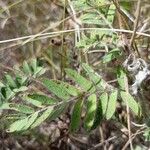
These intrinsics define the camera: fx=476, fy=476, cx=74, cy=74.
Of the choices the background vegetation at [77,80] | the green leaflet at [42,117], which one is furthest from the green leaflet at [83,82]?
the green leaflet at [42,117]

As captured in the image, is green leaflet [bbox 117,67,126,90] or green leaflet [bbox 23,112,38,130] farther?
green leaflet [bbox 117,67,126,90]

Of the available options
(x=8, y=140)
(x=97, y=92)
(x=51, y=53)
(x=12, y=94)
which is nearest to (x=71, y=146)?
(x=8, y=140)

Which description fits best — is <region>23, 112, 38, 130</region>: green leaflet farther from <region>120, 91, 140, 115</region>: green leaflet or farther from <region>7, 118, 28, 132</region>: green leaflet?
<region>120, 91, 140, 115</region>: green leaflet

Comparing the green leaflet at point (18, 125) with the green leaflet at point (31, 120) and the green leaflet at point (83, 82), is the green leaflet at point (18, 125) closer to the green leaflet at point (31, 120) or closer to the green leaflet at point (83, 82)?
the green leaflet at point (31, 120)

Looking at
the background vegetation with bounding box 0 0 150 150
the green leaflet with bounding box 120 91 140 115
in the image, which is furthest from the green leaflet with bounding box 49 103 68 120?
the green leaflet with bounding box 120 91 140 115

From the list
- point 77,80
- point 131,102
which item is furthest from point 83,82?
point 131,102

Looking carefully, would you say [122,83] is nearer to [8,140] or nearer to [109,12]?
[109,12]

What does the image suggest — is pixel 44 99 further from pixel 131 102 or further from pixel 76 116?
pixel 131 102
